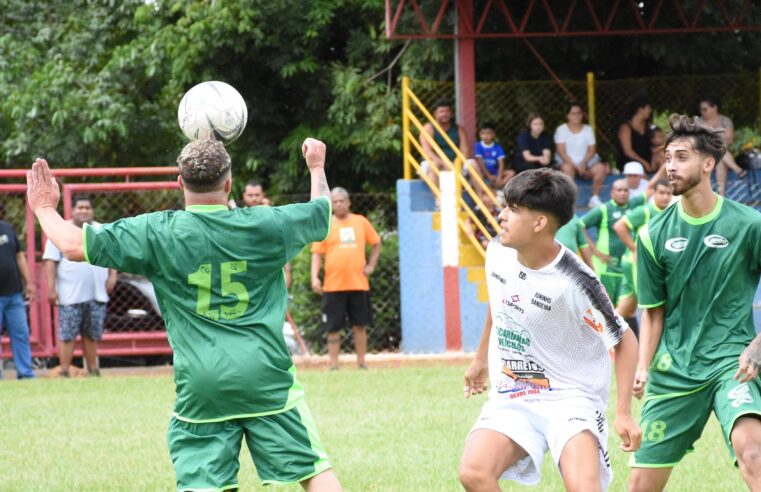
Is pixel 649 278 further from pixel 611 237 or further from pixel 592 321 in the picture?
pixel 611 237

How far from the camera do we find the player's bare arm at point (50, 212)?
4855 millimetres

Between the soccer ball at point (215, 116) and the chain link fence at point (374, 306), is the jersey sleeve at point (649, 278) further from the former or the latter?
the chain link fence at point (374, 306)

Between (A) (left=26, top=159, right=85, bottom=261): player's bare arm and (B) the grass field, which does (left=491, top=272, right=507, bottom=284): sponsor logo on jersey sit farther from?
(B) the grass field

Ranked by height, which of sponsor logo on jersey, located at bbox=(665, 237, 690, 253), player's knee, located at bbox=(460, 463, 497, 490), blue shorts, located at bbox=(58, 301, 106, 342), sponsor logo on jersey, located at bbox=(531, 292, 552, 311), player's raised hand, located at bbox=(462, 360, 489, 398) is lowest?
blue shorts, located at bbox=(58, 301, 106, 342)

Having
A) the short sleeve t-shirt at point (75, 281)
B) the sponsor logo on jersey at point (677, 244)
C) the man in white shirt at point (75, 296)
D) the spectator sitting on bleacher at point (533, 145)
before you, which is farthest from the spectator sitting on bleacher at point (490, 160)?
→ the sponsor logo on jersey at point (677, 244)

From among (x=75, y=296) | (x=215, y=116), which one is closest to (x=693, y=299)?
(x=215, y=116)

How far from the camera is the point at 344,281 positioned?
14.8m

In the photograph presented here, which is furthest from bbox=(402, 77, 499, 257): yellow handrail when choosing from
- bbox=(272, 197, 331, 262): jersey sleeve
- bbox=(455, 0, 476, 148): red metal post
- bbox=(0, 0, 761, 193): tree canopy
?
bbox=(272, 197, 331, 262): jersey sleeve

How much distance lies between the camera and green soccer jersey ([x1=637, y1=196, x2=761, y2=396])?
19.0 feet

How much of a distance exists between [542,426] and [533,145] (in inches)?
464

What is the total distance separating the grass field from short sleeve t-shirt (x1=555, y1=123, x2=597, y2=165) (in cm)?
454

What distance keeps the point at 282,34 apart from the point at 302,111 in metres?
1.49

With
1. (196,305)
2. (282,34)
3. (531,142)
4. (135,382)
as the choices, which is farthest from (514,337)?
(282,34)

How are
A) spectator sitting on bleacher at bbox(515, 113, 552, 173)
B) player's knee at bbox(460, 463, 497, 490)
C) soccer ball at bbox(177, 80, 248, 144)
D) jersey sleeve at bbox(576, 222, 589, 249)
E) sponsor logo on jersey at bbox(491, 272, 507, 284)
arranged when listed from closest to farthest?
1. player's knee at bbox(460, 463, 497, 490)
2. sponsor logo on jersey at bbox(491, 272, 507, 284)
3. soccer ball at bbox(177, 80, 248, 144)
4. jersey sleeve at bbox(576, 222, 589, 249)
5. spectator sitting on bleacher at bbox(515, 113, 552, 173)
